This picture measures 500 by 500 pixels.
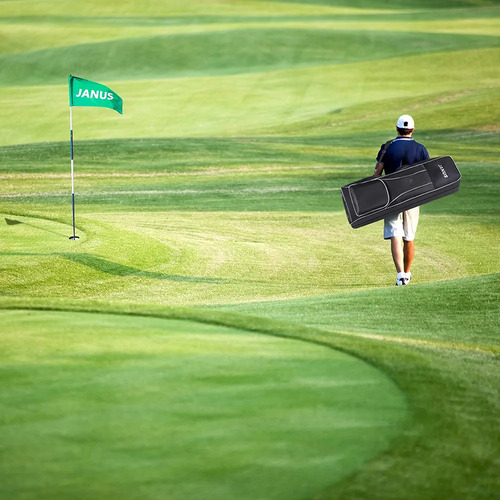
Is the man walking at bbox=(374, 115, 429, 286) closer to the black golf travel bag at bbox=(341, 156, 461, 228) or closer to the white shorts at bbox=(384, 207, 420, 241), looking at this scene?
the white shorts at bbox=(384, 207, 420, 241)

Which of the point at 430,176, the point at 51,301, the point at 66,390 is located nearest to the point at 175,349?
the point at 66,390

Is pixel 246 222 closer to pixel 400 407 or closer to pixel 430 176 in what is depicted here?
pixel 430 176

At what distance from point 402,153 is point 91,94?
5207 millimetres

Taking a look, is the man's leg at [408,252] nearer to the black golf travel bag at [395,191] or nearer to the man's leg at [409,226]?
the man's leg at [409,226]

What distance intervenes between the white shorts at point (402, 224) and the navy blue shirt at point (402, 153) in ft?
2.08

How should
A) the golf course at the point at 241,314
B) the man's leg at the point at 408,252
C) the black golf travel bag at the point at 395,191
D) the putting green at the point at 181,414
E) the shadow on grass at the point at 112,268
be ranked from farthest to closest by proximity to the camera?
the shadow on grass at the point at 112,268 → the man's leg at the point at 408,252 → the black golf travel bag at the point at 395,191 → the golf course at the point at 241,314 → the putting green at the point at 181,414

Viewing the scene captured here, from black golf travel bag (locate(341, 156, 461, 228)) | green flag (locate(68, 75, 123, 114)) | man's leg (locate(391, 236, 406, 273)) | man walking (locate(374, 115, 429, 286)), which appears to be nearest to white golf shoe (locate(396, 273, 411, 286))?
man walking (locate(374, 115, 429, 286))

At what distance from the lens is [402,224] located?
13047 millimetres

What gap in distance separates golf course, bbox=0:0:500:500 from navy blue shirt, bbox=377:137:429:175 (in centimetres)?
162

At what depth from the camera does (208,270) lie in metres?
15.1

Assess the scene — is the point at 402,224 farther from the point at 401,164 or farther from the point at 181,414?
the point at 181,414

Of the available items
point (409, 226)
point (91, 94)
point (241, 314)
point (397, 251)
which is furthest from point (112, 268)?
point (241, 314)

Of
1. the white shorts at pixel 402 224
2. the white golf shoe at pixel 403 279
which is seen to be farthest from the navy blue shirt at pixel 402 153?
the white golf shoe at pixel 403 279

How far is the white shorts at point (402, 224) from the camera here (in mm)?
12914
